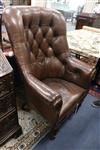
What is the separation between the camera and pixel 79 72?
1.66 meters

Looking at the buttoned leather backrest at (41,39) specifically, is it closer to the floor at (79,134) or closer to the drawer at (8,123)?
the drawer at (8,123)

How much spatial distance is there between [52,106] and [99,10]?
11.2 ft

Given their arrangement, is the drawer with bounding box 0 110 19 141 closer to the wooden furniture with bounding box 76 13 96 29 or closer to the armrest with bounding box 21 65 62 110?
the armrest with bounding box 21 65 62 110

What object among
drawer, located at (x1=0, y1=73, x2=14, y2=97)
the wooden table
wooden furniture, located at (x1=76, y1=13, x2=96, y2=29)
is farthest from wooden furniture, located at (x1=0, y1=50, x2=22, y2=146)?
wooden furniture, located at (x1=76, y1=13, x2=96, y2=29)

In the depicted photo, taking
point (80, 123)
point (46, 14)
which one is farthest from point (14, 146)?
point (46, 14)

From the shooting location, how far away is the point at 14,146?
140 cm

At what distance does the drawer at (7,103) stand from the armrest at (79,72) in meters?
0.74

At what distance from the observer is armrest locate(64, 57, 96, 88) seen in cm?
161

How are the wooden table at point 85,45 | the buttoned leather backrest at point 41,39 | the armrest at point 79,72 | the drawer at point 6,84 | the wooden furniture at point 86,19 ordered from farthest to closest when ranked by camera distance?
the wooden furniture at point 86,19, the wooden table at point 85,45, the armrest at point 79,72, the buttoned leather backrest at point 41,39, the drawer at point 6,84

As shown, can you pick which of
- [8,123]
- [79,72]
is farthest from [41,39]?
[8,123]

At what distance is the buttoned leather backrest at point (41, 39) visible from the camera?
1.38m

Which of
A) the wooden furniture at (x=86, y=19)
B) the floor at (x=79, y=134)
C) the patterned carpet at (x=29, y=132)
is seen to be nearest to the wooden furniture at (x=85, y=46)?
the floor at (x=79, y=134)

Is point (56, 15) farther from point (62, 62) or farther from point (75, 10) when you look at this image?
point (75, 10)

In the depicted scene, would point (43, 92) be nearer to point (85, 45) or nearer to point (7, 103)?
point (7, 103)
